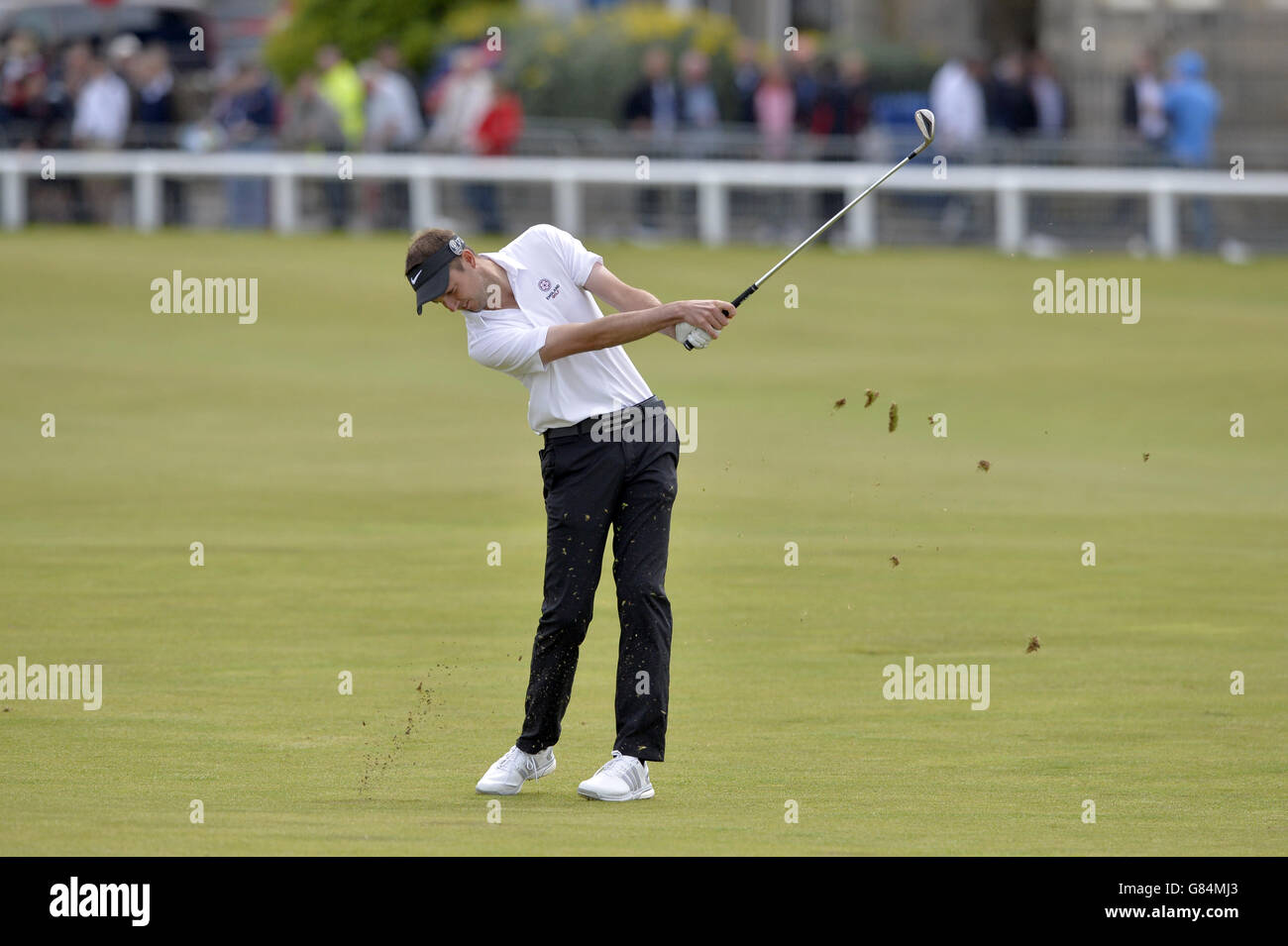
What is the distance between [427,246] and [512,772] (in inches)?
79.4

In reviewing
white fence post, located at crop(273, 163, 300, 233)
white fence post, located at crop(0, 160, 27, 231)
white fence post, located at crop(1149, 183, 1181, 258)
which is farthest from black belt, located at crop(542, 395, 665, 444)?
white fence post, located at crop(0, 160, 27, 231)

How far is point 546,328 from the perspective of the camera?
8.79 m

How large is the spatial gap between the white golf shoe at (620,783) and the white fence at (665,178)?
20682mm

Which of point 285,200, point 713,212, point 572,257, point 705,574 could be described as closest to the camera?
point 572,257

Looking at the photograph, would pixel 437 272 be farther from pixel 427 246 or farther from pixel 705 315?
pixel 705 315

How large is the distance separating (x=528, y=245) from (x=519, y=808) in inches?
83.3

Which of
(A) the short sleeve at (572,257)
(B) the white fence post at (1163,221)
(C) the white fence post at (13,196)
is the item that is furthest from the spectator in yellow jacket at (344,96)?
(A) the short sleeve at (572,257)

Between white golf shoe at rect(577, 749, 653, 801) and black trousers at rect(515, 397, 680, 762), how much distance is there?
0.04m

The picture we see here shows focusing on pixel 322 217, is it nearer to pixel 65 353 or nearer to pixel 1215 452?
pixel 65 353

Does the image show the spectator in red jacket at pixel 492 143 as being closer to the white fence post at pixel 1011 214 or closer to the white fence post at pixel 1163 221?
the white fence post at pixel 1011 214

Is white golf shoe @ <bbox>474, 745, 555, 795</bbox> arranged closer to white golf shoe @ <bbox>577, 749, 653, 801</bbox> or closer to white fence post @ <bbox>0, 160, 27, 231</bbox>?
white golf shoe @ <bbox>577, 749, 653, 801</bbox>

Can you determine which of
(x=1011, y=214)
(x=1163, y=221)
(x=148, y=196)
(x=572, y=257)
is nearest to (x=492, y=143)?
→ (x=148, y=196)

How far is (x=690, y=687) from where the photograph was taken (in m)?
11.3
